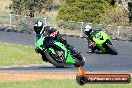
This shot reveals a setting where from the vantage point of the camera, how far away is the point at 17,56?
1094 inches

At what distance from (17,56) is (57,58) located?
780cm

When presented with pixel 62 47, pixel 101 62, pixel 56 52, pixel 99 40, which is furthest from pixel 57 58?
pixel 99 40

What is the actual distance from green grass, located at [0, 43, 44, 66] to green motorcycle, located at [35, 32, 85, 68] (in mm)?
5678

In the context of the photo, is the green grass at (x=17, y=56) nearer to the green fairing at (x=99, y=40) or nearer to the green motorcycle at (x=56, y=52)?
the green fairing at (x=99, y=40)

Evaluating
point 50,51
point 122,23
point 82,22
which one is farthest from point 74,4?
point 50,51

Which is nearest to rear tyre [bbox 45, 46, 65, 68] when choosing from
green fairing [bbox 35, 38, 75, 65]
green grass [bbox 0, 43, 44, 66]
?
green fairing [bbox 35, 38, 75, 65]

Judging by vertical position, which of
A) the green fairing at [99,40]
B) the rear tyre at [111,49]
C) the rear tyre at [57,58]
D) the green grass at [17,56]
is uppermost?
the rear tyre at [57,58]

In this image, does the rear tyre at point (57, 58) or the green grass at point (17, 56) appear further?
the green grass at point (17, 56)

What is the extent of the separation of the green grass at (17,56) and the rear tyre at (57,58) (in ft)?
18.2

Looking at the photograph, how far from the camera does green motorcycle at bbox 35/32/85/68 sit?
64.9ft

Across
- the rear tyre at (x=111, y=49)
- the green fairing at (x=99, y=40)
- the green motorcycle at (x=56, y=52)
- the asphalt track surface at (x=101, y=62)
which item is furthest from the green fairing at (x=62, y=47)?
the green fairing at (x=99, y=40)

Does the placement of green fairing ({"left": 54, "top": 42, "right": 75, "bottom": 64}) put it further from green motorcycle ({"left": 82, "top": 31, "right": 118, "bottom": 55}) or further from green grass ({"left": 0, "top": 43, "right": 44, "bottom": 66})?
green motorcycle ({"left": 82, "top": 31, "right": 118, "bottom": 55})

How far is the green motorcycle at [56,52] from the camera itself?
64.9 ft

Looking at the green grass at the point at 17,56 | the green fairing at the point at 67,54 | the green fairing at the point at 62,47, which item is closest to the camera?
the green fairing at the point at 62,47
